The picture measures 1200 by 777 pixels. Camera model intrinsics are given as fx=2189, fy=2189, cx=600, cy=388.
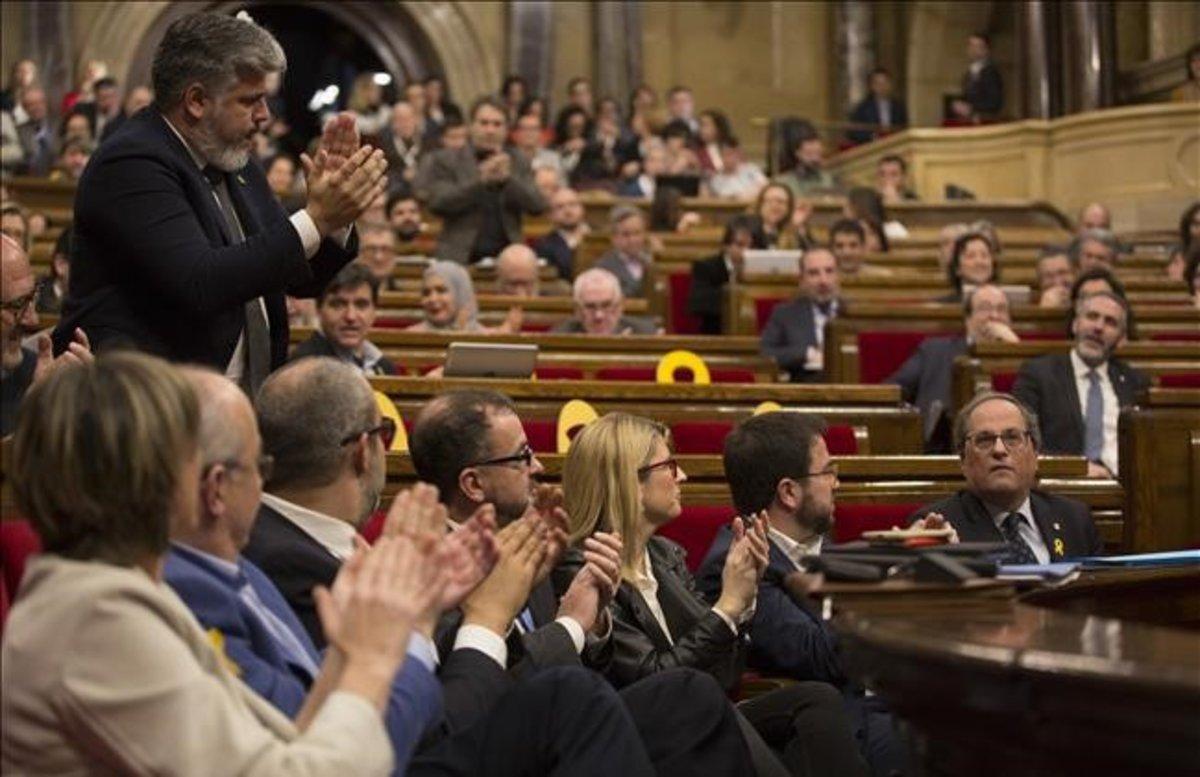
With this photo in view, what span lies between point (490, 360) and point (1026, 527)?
207 centimetres

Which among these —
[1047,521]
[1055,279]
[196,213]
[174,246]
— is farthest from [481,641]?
[1055,279]

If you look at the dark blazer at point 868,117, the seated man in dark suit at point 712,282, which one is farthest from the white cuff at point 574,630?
the dark blazer at point 868,117

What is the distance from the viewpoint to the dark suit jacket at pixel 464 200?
10.8 metres

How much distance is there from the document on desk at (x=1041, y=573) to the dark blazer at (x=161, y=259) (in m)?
1.28

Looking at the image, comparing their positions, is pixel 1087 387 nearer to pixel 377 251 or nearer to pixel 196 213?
pixel 377 251

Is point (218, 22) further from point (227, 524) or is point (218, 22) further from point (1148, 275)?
point (1148, 275)

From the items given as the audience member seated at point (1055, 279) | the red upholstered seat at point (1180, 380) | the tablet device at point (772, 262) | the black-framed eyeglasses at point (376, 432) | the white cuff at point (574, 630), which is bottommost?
the white cuff at point (574, 630)

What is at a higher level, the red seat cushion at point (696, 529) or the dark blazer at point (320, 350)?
the dark blazer at point (320, 350)

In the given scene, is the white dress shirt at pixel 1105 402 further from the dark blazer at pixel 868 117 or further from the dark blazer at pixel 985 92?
the dark blazer at pixel 868 117

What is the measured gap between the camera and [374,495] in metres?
3.16

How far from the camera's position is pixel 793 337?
873cm

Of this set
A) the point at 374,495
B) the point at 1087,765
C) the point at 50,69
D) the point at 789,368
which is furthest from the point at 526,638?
the point at 50,69

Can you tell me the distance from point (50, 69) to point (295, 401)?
13841mm

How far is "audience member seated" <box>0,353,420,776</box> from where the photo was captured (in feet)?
6.80
